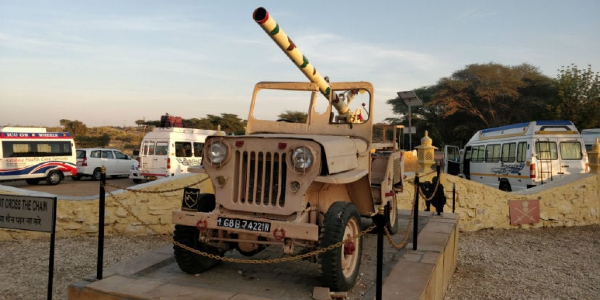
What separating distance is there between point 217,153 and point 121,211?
4.34 meters

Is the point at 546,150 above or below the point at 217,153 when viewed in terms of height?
above

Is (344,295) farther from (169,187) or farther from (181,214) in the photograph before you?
(169,187)

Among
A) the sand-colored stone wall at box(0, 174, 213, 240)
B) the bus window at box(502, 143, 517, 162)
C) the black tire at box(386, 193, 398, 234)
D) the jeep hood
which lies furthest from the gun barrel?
the bus window at box(502, 143, 517, 162)

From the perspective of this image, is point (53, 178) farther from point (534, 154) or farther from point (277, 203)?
point (534, 154)

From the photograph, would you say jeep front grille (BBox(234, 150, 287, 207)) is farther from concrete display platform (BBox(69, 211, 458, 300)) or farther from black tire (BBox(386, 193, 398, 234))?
black tire (BBox(386, 193, 398, 234))

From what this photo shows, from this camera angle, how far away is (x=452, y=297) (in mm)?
5676

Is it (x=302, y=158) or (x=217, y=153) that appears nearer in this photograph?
(x=302, y=158)

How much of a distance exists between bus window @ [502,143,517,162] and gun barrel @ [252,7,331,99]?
10751mm

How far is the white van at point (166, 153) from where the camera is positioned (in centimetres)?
1653

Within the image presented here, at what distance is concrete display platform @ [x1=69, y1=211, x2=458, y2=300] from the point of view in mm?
3914

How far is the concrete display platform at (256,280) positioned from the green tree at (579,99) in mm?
27586

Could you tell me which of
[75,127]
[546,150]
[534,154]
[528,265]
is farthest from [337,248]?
[75,127]

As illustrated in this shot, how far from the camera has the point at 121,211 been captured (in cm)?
775

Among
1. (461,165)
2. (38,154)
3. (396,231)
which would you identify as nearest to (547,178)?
(461,165)
